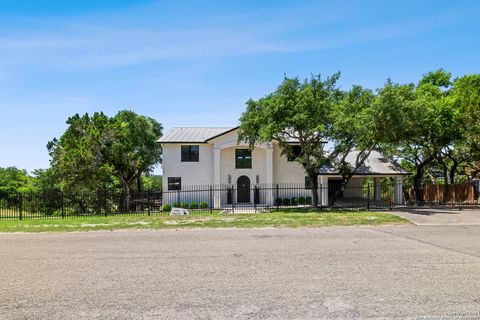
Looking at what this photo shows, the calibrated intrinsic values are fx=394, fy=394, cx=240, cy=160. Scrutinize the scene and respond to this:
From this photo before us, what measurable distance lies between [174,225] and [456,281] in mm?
12568

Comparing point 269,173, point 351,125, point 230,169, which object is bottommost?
point 269,173

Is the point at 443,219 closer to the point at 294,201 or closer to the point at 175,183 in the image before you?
the point at 294,201

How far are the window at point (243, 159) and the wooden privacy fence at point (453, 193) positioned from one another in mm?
13139

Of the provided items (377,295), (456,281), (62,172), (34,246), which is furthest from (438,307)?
(62,172)

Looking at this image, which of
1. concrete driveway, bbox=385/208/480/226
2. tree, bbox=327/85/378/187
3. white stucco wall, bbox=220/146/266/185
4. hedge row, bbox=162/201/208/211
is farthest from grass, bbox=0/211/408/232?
white stucco wall, bbox=220/146/266/185

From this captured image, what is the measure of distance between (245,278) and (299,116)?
17871mm

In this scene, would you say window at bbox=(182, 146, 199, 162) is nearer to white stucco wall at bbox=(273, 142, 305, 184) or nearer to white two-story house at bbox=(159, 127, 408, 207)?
white two-story house at bbox=(159, 127, 408, 207)

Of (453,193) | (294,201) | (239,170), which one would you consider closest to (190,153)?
(239,170)

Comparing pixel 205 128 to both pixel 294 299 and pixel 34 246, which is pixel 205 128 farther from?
pixel 294 299

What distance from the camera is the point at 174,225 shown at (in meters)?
17.6

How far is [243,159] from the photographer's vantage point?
3309 centimetres

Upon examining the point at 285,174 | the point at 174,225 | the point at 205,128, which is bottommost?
the point at 174,225

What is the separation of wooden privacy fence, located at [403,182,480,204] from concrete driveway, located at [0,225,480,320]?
21.0 meters

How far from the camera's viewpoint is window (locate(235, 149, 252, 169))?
1300 inches
